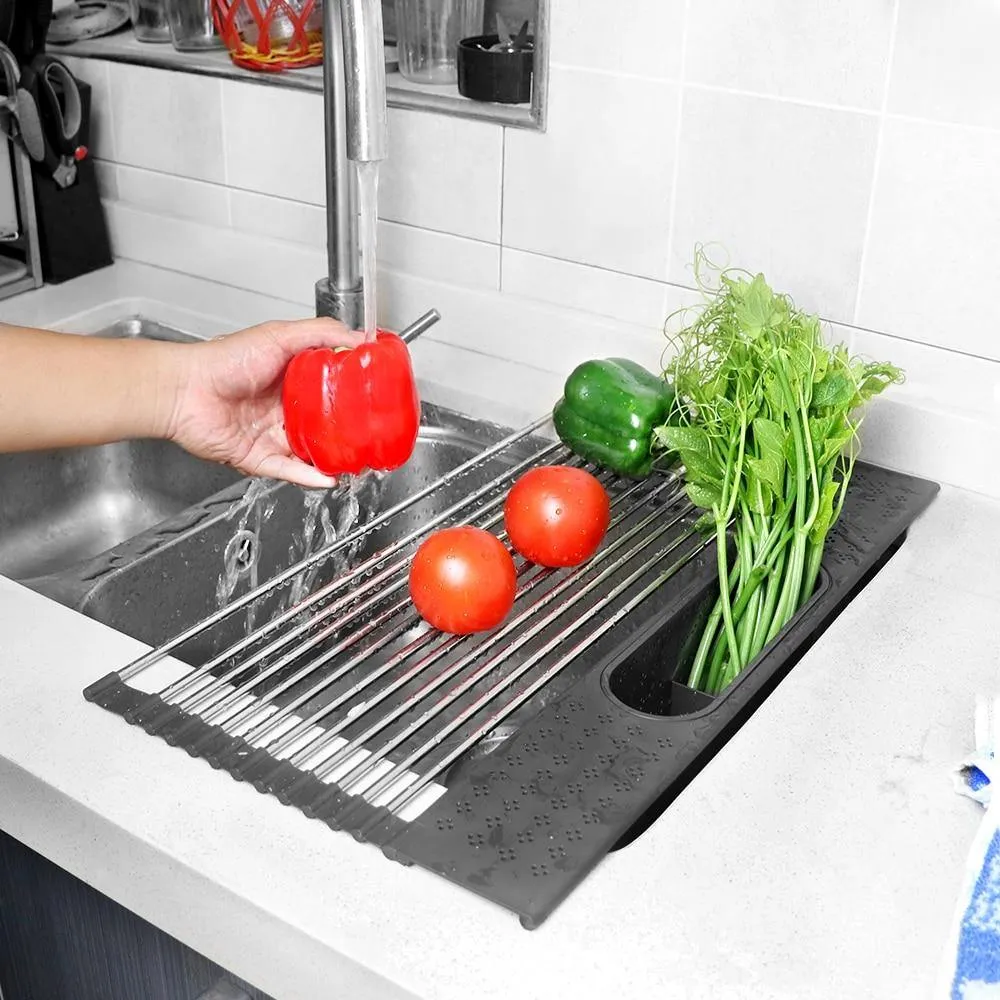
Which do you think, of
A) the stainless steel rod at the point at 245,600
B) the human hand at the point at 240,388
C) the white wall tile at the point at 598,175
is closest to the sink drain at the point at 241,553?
the human hand at the point at 240,388

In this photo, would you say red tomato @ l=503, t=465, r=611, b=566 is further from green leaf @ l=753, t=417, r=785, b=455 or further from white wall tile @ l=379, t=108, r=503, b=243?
white wall tile @ l=379, t=108, r=503, b=243

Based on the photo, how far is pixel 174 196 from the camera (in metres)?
1.64

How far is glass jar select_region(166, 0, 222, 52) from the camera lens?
1.55 meters

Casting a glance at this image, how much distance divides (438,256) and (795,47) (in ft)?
1.53

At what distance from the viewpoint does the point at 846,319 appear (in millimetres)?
1234

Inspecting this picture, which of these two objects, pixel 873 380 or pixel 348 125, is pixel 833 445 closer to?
pixel 873 380

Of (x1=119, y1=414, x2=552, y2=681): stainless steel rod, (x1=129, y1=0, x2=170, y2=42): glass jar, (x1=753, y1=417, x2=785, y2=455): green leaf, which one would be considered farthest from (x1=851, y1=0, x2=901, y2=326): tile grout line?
(x1=129, y1=0, x2=170, y2=42): glass jar

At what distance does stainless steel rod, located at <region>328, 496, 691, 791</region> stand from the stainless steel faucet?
371 mm

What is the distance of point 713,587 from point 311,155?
734 millimetres

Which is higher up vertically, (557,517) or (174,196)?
(174,196)

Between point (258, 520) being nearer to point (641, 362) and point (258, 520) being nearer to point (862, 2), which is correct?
point (641, 362)

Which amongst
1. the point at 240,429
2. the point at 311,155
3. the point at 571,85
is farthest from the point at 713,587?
the point at 311,155

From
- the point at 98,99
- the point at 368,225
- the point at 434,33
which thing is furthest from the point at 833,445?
the point at 98,99

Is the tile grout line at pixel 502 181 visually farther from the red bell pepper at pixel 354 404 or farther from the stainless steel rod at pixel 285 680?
the stainless steel rod at pixel 285 680
